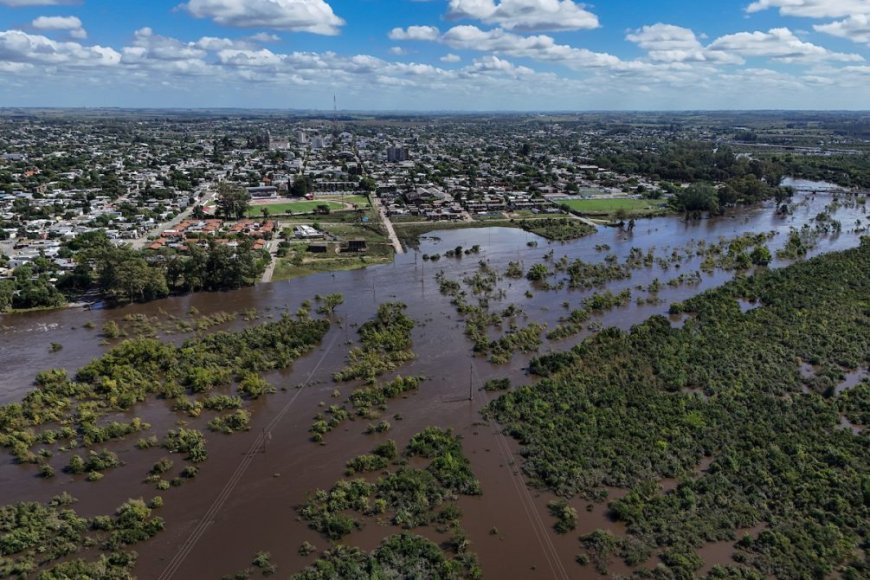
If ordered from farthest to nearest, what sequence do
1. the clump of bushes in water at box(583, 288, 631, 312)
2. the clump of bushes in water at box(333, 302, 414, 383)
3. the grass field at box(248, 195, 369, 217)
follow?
the grass field at box(248, 195, 369, 217) < the clump of bushes in water at box(583, 288, 631, 312) < the clump of bushes in water at box(333, 302, 414, 383)

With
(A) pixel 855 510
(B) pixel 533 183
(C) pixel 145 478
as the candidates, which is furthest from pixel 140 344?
(B) pixel 533 183

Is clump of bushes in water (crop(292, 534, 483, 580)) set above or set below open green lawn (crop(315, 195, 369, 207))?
below

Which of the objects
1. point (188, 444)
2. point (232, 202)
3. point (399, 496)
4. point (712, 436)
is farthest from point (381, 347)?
point (232, 202)

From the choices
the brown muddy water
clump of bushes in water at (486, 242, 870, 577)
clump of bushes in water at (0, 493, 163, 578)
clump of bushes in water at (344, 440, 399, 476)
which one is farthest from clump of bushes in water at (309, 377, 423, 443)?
clump of bushes in water at (0, 493, 163, 578)

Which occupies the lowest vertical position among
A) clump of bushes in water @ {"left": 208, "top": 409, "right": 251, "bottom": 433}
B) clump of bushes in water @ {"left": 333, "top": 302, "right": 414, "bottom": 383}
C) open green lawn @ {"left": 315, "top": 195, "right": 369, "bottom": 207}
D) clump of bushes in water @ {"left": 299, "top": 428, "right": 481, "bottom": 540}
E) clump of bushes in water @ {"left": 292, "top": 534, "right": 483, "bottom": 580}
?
clump of bushes in water @ {"left": 292, "top": 534, "right": 483, "bottom": 580}

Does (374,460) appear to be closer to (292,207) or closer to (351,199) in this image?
(292,207)

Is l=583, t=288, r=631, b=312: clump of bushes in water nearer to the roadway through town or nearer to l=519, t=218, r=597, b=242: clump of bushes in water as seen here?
l=519, t=218, r=597, b=242: clump of bushes in water
